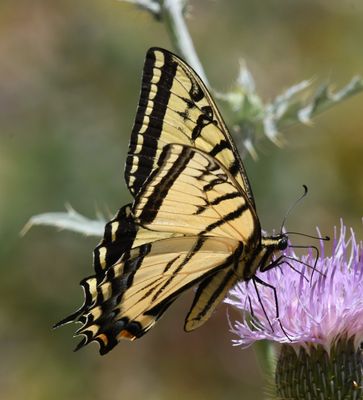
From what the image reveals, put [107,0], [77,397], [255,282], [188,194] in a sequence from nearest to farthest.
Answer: [188,194], [255,282], [77,397], [107,0]

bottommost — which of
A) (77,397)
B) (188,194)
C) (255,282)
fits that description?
(77,397)

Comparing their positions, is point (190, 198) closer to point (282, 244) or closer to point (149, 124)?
point (149, 124)

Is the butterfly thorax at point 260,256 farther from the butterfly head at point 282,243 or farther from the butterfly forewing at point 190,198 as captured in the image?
the butterfly forewing at point 190,198

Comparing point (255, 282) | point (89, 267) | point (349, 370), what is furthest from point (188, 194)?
point (89, 267)

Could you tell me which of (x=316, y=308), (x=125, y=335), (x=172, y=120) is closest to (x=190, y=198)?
(x=172, y=120)

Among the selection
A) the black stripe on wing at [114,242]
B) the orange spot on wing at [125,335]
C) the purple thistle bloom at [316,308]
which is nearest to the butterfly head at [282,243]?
the purple thistle bloom at [316,308]

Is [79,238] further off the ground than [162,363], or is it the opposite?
[79,238]

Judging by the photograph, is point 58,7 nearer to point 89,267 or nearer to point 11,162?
point 11,162
